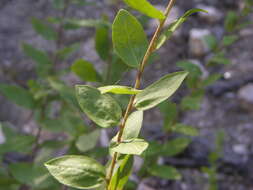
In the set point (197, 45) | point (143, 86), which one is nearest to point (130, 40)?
point (143, 86)

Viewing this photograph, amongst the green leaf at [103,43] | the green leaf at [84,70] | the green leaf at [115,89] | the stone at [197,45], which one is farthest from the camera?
the stone at [197,45]

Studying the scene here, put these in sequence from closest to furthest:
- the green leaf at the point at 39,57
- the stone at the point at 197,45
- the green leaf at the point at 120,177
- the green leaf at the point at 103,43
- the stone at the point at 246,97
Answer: the green leaf at the point at 120,177 → the green leaf at the point at 103,43 → the green leaf at the point at 39,57 → the stone at the point at 246,97 → the stone at the point at 197,45

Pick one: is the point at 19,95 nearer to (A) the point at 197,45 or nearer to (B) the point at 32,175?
(B) the point at 32,175

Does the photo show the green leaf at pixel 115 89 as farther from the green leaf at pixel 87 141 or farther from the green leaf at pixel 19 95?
the green leaf at pixel 19 95

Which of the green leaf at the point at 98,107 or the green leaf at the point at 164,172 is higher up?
the green leaf at the point at 98,107

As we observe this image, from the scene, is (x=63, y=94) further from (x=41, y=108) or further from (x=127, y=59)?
(x=127, y=59)

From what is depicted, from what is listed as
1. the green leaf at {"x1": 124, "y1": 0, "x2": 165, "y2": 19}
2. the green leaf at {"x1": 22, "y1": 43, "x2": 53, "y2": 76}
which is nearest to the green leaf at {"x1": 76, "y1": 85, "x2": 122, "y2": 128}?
the green leaf at {"x1": 124, "y1": 0, "x2": 165, "y2": 19}

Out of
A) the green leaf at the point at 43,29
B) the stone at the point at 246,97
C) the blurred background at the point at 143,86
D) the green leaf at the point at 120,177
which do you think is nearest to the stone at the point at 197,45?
the blurred background at the point at 143,86
